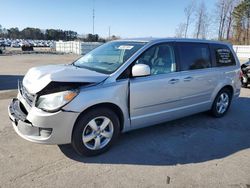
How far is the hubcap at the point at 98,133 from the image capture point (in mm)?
3716

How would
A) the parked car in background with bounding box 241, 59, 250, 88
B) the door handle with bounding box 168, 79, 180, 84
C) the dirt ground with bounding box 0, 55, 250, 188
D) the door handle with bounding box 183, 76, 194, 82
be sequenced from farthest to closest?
the parked car in background with bounding box 241, 59, 250, 88
the door handle with bounding box 183, 76, 194, 82
the door handle with bounding box 168, 79, 180, 84
the dirt ground with bounding box 0, 55, 250, 188

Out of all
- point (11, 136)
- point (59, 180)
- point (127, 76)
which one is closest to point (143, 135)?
point (127, 76)

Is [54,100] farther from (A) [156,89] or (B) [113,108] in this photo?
(A) [156,89]

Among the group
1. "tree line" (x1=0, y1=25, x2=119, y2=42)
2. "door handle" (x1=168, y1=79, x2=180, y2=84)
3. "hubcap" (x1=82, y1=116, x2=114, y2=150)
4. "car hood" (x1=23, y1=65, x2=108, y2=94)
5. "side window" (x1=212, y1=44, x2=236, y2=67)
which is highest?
"tree line" (x1=0, y1=25, x2=119, y2=42)

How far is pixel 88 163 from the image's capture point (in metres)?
3.63

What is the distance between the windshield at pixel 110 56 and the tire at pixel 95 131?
2.27ft

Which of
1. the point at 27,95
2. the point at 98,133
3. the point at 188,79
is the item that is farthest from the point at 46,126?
the point at 188,79

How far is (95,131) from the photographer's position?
3777mm

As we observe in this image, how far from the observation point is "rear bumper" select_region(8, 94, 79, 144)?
3344 mm

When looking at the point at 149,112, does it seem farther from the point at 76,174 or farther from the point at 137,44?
the point at 76,174

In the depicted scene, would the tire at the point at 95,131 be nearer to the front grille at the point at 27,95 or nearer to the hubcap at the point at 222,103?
the front grille at the point at 27,95

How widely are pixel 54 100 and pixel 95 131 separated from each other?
2.56ft

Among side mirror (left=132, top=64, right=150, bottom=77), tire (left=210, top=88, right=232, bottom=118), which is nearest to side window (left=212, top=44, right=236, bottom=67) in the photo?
tire (left=210, top=88, right=232, bottom=118)

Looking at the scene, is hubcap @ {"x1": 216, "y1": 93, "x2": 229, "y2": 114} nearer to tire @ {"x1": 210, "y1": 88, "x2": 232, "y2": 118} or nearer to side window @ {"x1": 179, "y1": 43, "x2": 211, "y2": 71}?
tire @ {"x1": 210, "y1": 88, "x2": 232, "y2": 118}
